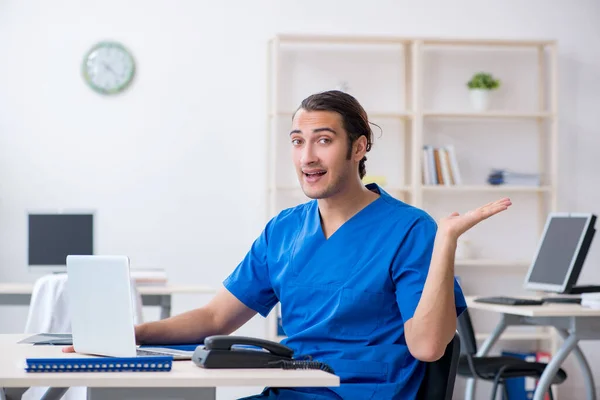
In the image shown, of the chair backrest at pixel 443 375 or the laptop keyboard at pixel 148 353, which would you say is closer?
the laptop keyboard at pixel 148 353

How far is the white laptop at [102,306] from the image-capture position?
1.62 m

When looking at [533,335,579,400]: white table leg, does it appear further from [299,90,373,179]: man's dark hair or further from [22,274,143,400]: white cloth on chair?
[299,90,373,179]: man's dark hair

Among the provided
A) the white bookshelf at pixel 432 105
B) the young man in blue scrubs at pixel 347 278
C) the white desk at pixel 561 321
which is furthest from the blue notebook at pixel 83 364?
the white bookshelf at pixel 432 105

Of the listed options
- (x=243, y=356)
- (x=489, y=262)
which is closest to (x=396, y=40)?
(x=489, y=262)

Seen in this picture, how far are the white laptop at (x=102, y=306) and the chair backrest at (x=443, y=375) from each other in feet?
1.70

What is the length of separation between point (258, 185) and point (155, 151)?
63 centimetres

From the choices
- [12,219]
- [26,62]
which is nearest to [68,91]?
[26,62]

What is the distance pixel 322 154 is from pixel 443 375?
1.85ft

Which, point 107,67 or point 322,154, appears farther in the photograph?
point 107,67

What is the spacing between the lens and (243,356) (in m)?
1.60

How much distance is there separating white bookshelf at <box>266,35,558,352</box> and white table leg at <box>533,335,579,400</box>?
5.31ft

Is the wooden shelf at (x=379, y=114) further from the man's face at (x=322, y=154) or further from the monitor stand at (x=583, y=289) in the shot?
the man's face at (x=322, y=154)

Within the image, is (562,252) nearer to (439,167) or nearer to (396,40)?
→ (439,167)

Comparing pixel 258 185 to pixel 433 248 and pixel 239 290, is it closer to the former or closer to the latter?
pixel 239 290
